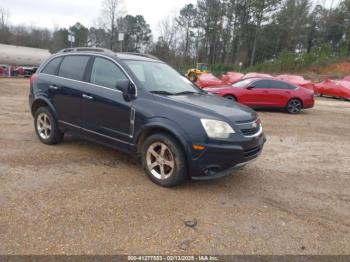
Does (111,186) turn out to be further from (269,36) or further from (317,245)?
(269,36)

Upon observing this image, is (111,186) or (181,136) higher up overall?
(181,136)

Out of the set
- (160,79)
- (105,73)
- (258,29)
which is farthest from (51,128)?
(258,29)

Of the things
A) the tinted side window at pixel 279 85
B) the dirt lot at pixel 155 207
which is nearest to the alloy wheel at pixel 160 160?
the dirt lot at pixel 155 207

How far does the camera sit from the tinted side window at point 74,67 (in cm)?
482

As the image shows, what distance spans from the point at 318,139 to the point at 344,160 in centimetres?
177

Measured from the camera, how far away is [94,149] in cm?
537

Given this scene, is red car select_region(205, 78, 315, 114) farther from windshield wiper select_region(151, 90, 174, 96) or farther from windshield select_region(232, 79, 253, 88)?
windshield wiper select_region(151, 90, 174, 96)

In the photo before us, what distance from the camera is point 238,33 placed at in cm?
5062

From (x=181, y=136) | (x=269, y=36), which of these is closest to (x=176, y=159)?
(x=181, y=136)

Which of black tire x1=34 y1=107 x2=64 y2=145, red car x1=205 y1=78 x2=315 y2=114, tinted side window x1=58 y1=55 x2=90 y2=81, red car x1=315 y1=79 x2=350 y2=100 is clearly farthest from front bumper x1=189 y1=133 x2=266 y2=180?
red car x1=315 y1=79 x2=350 y2=100

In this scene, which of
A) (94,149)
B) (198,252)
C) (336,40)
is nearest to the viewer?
(198,252)

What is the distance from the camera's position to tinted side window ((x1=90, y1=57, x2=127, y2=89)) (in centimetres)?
435

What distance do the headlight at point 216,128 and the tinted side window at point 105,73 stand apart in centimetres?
147

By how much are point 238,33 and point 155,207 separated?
51.7 metres
